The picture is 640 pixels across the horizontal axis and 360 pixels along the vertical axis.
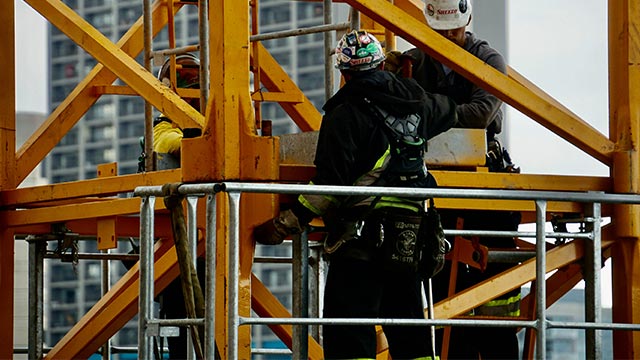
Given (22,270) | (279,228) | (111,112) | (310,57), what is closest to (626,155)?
(279,228)

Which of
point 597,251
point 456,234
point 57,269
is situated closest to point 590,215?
point 597,251

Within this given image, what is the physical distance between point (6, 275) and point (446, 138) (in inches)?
134

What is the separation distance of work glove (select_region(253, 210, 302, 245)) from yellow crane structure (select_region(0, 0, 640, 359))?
0.18 feet

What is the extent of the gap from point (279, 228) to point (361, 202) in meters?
0.46

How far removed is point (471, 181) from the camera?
9.28m

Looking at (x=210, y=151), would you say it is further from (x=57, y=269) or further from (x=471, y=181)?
(x=57, y=269)

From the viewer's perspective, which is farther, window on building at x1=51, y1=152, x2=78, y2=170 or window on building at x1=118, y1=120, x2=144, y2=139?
window on building at x1=51, y1=152, x2=78, y2=170

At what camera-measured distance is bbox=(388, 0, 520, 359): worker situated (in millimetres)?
10031

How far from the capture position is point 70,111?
11469 mm

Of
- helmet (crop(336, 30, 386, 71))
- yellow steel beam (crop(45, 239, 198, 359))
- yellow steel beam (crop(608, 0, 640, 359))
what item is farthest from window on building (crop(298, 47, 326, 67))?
helmet (crop(336, 30, 386, 71))

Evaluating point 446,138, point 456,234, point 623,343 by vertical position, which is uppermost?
point 446,138

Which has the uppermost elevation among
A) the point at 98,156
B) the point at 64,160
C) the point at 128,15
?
the point at 128,15

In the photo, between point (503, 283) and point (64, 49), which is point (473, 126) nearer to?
point (503, 283)

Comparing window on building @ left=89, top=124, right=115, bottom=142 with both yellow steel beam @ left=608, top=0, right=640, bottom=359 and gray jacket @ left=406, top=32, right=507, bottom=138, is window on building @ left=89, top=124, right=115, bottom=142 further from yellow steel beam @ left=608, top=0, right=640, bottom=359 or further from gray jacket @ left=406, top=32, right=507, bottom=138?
yellow steel beam @ left=608, top=0, right=640, bottom=359
